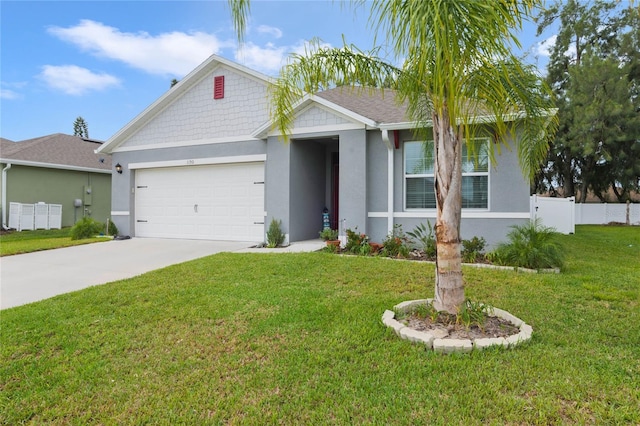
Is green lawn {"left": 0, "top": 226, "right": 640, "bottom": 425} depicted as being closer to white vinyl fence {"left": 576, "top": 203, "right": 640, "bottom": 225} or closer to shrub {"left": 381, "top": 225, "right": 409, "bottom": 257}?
shrub {"left": 381, "top": 225, "right": 409, "bottom": 257}

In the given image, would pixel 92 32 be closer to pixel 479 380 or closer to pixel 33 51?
pixel 33 51

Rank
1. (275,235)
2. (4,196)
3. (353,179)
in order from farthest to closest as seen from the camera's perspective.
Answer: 1. (4,196)
2. (275,235)
3. (353,179)

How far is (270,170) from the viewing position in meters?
9.83

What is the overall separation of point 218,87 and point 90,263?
6.00 metres

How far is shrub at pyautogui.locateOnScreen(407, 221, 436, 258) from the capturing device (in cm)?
770

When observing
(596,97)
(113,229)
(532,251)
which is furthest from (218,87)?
(596,97)

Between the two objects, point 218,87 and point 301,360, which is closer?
point 301,360

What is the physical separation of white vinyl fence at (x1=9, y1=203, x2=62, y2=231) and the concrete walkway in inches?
265

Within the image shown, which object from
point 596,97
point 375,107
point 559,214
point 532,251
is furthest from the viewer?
point 596,97

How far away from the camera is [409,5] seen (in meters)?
2.88

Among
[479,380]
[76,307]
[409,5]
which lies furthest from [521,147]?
[76,307]

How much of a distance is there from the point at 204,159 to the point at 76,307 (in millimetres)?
6760

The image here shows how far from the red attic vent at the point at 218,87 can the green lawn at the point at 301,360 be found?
278 inches

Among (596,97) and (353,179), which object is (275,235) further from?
(596,97)
